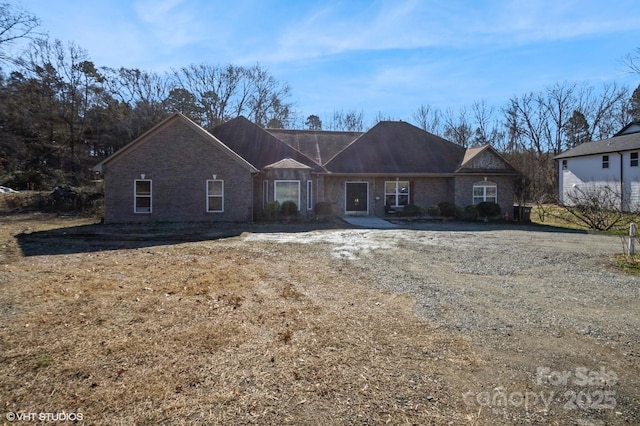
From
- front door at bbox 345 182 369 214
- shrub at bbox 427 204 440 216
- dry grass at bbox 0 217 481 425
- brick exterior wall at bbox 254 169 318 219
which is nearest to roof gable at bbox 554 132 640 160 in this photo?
shrub at bbox 427 204 440 216

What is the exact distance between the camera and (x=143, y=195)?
18.6 metres

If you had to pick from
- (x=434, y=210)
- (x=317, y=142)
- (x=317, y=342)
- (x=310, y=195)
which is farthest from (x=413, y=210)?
(x=317, y=342)

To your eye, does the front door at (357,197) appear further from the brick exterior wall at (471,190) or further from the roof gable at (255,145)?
the brick exterior wall at (471,190)

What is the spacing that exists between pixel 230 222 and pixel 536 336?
15896 mm

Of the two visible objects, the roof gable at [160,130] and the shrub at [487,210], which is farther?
the shrub at [487,210]

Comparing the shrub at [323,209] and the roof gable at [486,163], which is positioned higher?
the roof gable at [486,163]

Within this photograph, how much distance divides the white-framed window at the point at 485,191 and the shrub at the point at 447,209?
2288mm

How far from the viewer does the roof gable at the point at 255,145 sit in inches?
886

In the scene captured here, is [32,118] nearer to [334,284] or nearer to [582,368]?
[334,284]

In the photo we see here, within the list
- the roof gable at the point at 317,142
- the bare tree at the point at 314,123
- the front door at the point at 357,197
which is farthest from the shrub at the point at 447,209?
the bare tree at the point at 314,123

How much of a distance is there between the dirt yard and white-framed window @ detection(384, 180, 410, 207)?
14020 millimetres

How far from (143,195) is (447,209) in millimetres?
16144

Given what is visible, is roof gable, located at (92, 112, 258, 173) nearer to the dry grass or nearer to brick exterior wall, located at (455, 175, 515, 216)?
the dry grass

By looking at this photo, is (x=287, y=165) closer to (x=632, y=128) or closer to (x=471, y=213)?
(x=471, y=213)
